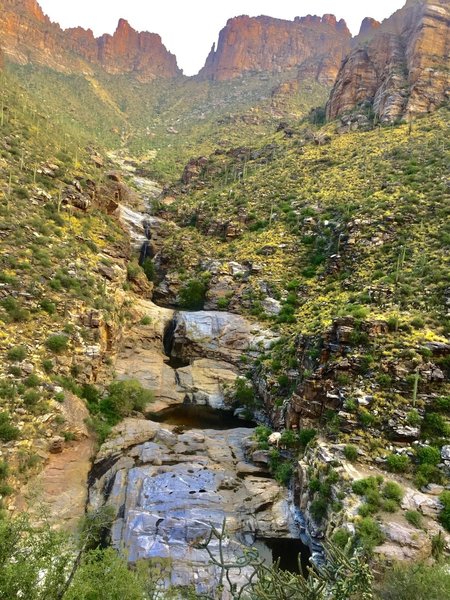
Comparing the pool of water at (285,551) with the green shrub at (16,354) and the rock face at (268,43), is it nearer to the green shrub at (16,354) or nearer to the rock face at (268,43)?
the green shrub at (16,354)

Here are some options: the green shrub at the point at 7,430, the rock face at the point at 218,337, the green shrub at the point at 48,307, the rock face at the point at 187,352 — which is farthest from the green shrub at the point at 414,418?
the green shrub at the point at 48,307

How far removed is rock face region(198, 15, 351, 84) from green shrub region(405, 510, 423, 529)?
163235 millimetres

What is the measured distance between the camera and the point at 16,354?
21.9 metres

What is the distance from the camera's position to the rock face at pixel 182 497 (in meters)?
15.1

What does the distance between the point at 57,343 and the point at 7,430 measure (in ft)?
23.0

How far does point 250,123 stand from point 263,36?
351 feet

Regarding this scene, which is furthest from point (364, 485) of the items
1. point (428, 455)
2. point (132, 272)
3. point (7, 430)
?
point (132, 272)

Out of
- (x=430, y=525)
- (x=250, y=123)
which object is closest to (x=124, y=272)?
(x=430, y=525)

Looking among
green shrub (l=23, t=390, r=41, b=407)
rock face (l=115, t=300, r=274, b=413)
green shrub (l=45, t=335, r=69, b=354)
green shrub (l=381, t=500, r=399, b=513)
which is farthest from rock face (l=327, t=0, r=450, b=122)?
green shrub (l=23, t=390, r=41, b=407)

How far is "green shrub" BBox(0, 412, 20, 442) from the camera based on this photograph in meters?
18.5

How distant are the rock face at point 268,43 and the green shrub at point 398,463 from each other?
16060 centimetres

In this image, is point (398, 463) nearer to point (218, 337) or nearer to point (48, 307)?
point (218, 337)

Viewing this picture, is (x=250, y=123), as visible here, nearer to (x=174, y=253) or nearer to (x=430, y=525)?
(x=174, y=253)

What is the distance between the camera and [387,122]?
2188 inches
